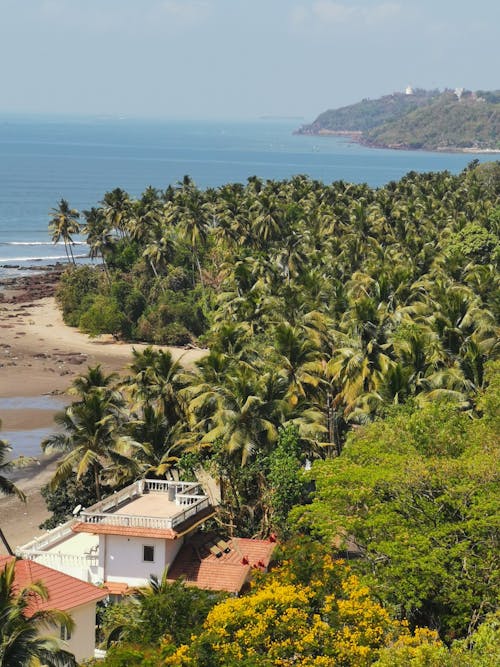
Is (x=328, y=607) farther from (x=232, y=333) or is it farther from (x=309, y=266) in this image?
(x=309, y=266)

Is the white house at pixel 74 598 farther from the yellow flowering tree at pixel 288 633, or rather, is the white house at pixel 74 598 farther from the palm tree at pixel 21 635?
the palm tree at pixel 21 635

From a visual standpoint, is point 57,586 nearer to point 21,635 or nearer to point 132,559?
point 132,559

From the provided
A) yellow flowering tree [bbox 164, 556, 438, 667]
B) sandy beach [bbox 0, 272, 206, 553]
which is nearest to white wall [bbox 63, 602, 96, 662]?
yellow flowering tree [bbox 164, 556, 438, 667]

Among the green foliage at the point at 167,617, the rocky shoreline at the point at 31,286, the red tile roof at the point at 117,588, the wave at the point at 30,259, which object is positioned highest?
the green foliage at the point at 167,617

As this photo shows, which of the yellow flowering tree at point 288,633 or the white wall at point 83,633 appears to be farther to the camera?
the white wall at point 83,633

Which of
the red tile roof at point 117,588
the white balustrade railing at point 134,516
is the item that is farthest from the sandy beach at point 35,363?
the red tile roof at point 117,588

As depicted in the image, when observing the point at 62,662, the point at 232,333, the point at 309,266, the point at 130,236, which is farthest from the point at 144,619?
the point at 130,236

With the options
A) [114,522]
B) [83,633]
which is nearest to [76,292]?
[114,522]
